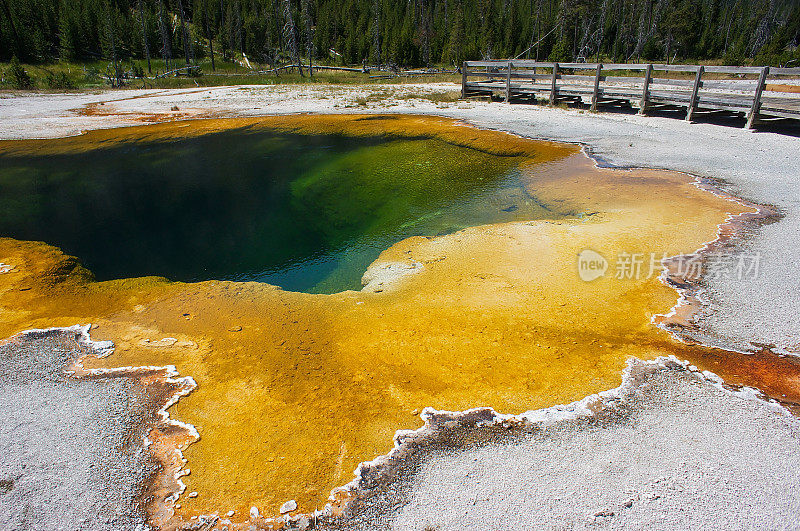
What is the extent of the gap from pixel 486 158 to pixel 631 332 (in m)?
9.04

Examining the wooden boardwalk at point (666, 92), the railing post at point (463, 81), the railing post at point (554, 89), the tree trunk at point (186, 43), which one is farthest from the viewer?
the tree trunk at point (186, 43)

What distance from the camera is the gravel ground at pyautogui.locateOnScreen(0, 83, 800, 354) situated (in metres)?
4.96

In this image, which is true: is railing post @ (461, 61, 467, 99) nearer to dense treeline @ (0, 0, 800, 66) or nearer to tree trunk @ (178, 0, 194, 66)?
dense treeline @ (0, 0, 800, 66)

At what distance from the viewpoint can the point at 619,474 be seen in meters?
3.08

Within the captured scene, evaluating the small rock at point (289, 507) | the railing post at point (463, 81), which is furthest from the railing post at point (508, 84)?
the small rock at point (289, 507)

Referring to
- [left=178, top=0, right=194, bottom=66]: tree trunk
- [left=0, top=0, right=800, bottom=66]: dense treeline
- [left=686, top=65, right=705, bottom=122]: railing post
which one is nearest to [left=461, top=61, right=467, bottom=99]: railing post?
[left=686, top=65, right=705, bottom=122]: railing post

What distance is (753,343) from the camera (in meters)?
4.35

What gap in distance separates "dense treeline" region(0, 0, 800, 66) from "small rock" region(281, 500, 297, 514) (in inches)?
1935

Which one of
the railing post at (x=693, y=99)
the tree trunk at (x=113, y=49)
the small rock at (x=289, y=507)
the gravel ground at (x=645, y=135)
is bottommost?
the small rock at (x=289, y=507)

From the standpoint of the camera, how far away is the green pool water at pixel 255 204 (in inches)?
308

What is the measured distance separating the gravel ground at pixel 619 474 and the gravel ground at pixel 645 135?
139cm

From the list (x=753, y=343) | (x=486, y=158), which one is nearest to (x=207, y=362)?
(x=753, y=343)

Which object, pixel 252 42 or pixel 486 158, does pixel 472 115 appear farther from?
pixel 252 42

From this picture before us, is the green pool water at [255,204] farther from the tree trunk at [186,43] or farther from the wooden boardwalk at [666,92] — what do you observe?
the tree trunk at [186,43]
